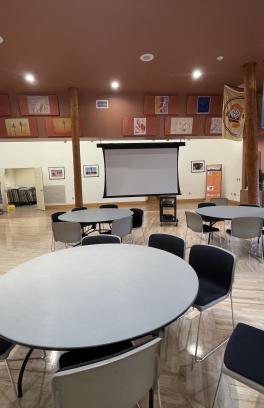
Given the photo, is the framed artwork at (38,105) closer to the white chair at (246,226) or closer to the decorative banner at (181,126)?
the decorative banner at (181,126)

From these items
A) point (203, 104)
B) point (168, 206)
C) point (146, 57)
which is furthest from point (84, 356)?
point (203, 104)

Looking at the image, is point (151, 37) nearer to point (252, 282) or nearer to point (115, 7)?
point (115, 7)

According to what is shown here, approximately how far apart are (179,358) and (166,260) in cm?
82

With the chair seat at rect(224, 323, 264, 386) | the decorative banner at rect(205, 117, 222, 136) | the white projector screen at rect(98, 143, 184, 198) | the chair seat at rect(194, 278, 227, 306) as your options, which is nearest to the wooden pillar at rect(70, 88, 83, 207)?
the white projector screen at rect(98, 143, 184, 198)

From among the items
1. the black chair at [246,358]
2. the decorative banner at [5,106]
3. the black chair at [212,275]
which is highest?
the decorative banner at [5,106]

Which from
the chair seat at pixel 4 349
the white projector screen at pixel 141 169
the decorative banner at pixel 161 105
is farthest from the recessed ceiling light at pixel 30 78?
the chair seat at pixel 4 349

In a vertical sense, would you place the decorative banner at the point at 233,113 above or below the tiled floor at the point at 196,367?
above

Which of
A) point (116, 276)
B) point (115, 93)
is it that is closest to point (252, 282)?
point (116, 276)

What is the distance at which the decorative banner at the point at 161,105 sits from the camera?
246 inches

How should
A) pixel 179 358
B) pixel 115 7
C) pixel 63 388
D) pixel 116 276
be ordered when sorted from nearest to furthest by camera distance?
1. pixel 63 388
2. pixel 116 276
3. pixel 179 358
4. pixel 115 7

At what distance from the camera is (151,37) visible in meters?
3.69

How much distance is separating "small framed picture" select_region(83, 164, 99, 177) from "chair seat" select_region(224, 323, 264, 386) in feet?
30.1

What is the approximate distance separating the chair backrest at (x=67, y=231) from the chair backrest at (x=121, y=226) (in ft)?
1.81


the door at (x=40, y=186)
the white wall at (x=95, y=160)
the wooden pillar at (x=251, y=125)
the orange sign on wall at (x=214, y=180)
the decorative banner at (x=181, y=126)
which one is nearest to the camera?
the wooden pillar at (x=251, y=125)
